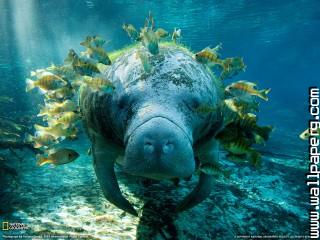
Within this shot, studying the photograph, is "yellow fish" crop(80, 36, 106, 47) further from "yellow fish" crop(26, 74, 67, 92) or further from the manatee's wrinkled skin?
the manatee's wrinkled skin

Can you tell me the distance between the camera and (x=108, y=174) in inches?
158

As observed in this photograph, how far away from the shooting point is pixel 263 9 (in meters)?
30.4

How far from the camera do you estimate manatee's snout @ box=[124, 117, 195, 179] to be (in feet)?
7.91

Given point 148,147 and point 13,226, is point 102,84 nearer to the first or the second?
point 148,147

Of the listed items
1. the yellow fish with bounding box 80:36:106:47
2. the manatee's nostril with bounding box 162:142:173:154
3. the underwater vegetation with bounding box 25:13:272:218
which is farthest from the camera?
the yellow fish with bounding box 80:36:106:47

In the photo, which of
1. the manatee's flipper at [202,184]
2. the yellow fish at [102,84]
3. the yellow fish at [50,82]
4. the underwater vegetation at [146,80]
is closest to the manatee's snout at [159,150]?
the underwater vegetation at [146,80]

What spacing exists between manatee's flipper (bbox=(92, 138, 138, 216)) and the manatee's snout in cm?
138

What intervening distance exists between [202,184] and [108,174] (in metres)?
1.29

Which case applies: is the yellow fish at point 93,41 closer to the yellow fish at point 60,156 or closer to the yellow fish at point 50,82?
the yellow fish at point 50,82

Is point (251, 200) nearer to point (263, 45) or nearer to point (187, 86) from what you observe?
point (187, 86)

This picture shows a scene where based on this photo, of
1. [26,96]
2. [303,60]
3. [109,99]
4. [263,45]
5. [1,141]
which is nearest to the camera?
[109,99]

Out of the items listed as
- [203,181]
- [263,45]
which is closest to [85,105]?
[203,181]

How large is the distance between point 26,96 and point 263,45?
4617 centimetres

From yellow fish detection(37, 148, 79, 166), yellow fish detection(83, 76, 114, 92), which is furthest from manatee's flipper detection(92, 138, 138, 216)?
yellow fish detection(83, 76, 114, 92)
